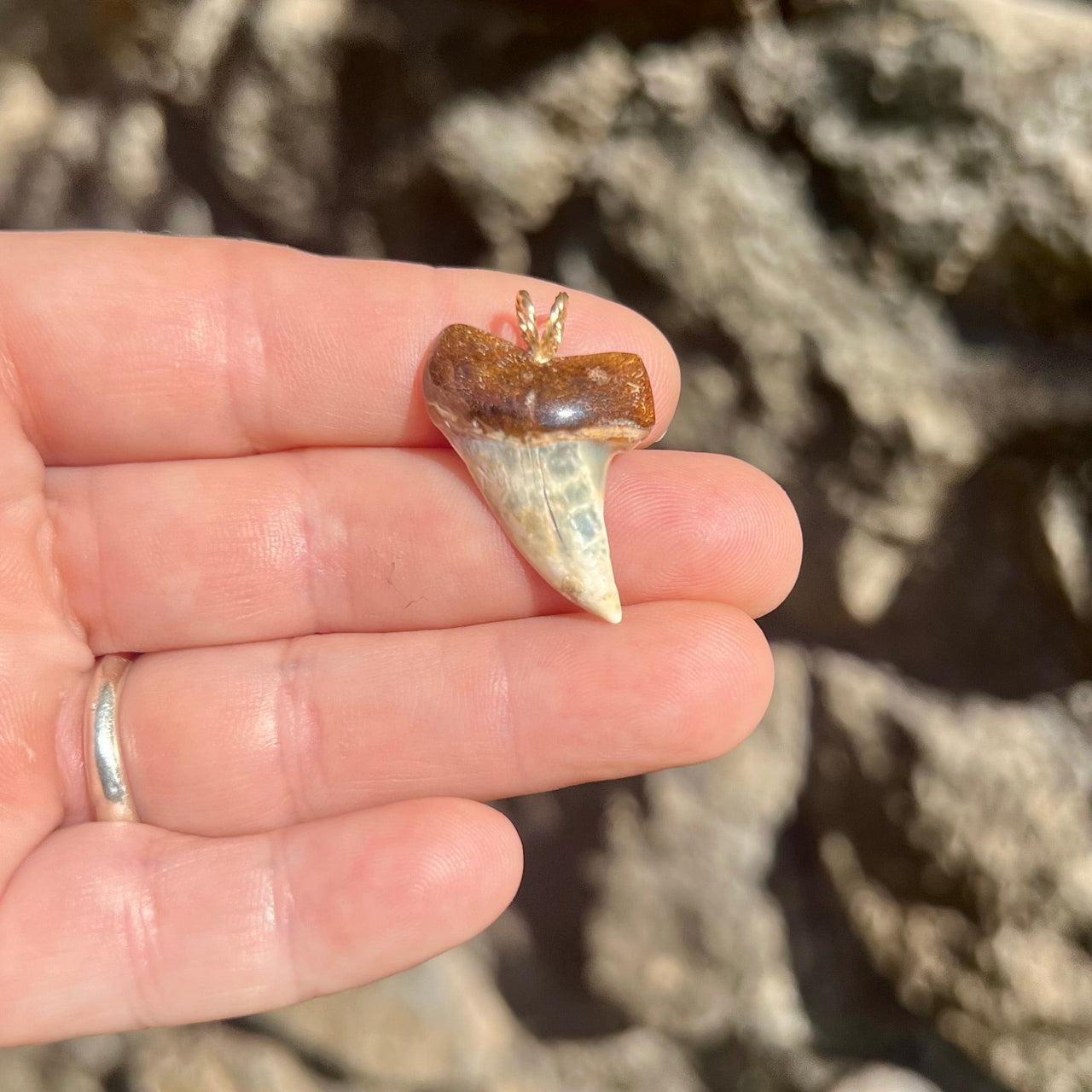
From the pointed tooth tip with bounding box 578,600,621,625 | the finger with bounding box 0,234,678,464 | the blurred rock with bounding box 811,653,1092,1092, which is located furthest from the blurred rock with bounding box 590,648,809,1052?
the finger with bounding box 0,234,678,464

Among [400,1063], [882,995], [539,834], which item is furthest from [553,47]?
[400,1063]

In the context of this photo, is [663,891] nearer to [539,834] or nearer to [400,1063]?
[539,834]

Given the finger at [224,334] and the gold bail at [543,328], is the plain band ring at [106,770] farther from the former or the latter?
the gold bail at [543,328]

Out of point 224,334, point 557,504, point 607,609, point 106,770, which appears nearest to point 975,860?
point 607,609

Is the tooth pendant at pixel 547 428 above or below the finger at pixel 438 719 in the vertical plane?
above

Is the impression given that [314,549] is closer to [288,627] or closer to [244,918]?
[288,627]

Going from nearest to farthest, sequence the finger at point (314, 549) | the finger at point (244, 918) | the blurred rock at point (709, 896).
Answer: the finger at point (244, 918)
the finger at point (314, 549)
the blurred rock at point (709, 896)

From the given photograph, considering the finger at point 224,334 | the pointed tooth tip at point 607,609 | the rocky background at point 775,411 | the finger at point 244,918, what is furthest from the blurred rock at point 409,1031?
the finger at point 224,334
